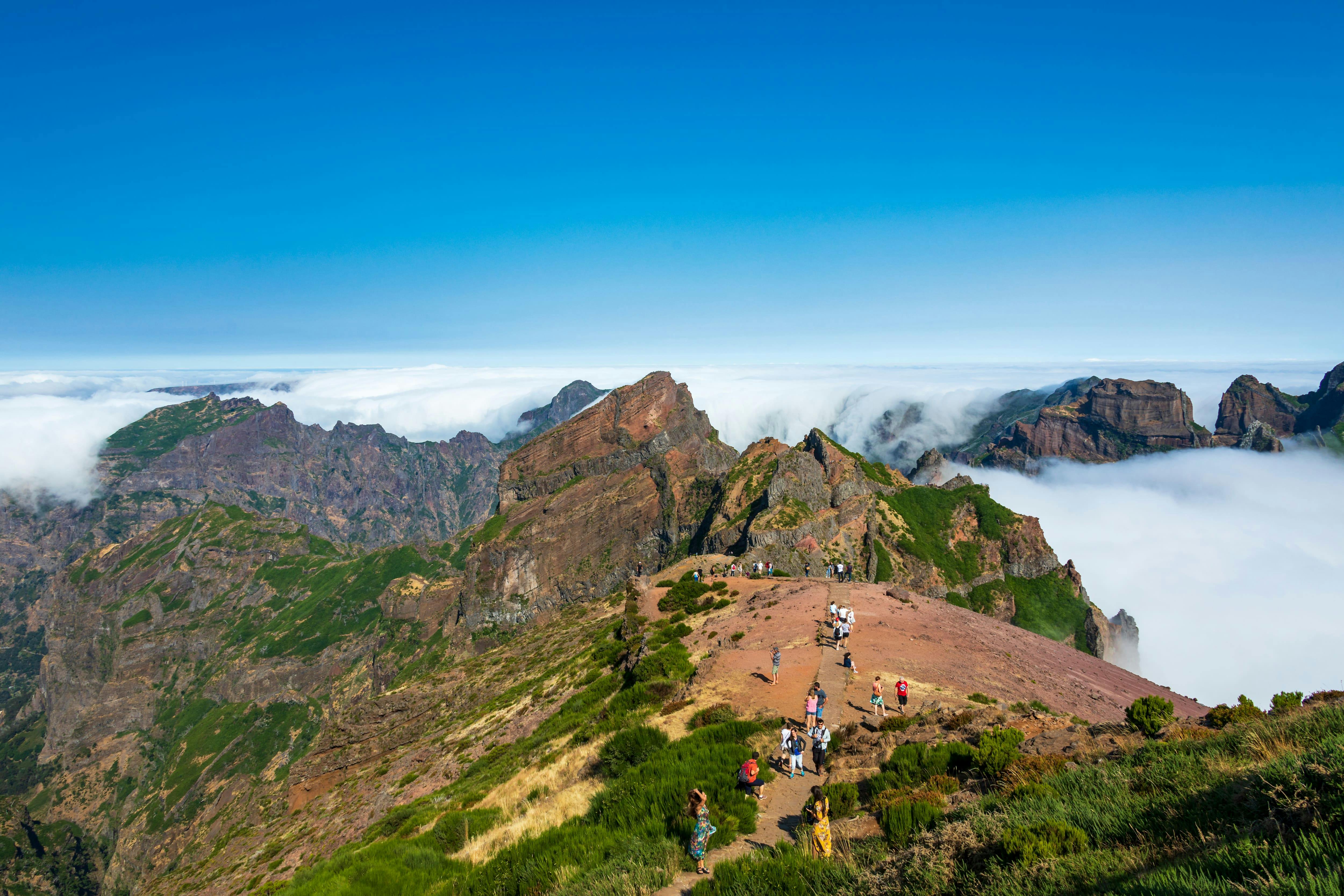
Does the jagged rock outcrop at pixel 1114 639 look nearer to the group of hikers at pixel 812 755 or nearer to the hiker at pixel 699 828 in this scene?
the group of hikers at pixel 812 755

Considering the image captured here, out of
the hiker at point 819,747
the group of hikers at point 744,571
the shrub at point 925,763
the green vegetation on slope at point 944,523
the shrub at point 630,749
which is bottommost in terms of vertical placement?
the green vegetation on slope at point 944,523

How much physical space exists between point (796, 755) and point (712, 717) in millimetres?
6327

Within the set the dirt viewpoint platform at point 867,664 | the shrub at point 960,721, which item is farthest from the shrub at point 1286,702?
the dirt viewpoint platform at point 867,664

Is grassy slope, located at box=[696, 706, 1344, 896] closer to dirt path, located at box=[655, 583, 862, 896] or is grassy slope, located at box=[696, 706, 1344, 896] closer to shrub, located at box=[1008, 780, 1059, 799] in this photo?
shrub, located at box=[1008, 780, 1059, 799]

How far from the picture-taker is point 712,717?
76.2ft

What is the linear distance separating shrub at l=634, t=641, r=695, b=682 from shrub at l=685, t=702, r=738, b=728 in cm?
643

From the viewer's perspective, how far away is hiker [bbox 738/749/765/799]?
611 inches

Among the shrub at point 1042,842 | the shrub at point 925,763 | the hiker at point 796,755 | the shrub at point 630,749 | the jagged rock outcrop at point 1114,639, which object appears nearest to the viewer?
the shrub at point 1042,842

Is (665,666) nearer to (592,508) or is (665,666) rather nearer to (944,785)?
(944,785)

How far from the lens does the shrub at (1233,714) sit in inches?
570

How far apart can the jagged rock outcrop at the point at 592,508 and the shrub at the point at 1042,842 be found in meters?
142

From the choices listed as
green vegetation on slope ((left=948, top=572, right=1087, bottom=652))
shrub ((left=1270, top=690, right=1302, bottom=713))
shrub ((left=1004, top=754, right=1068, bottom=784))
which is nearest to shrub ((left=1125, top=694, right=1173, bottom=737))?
shrub ((left=1270, top=690, right=1302, bottom=713))

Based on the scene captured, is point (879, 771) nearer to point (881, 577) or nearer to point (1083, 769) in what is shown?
point (1083, 769)

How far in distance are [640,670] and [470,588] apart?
15024 cm
